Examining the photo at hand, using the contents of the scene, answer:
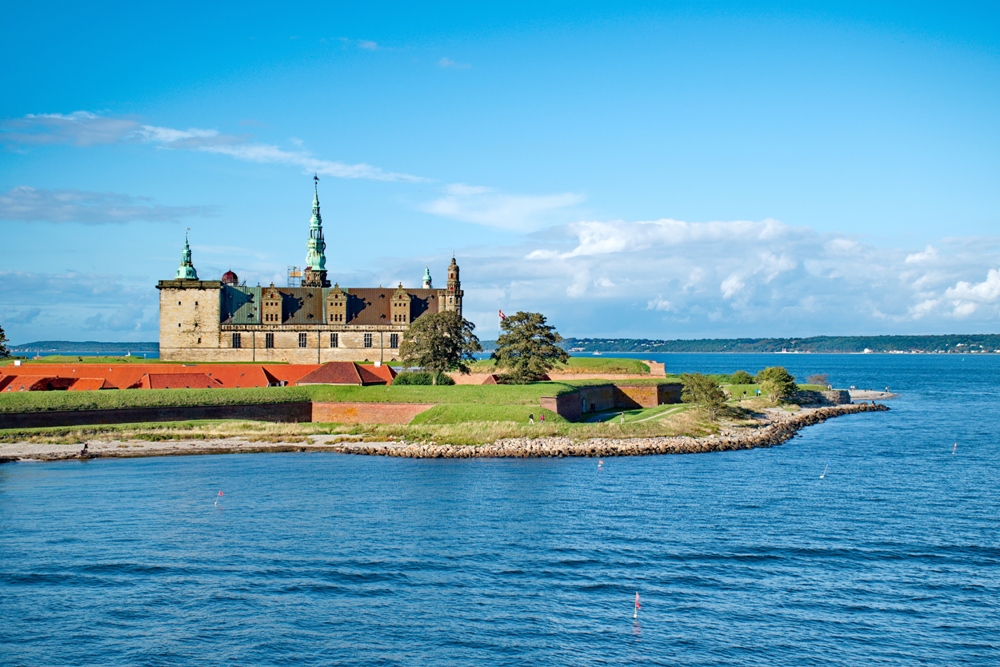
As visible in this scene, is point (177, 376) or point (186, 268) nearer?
point (177, 376)

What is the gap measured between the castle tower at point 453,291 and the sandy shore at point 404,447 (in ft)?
125

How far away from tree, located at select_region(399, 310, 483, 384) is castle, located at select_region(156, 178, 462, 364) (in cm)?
2466

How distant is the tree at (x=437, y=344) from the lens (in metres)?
69.3

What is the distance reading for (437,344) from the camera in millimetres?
69250

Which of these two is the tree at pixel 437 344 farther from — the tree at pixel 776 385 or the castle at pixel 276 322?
the tree at pixel 776 385

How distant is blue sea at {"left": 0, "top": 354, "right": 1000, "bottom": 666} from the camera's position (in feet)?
72.1

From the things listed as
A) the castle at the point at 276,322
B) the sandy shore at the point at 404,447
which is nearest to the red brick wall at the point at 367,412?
the sandy shore at the point at 404,447

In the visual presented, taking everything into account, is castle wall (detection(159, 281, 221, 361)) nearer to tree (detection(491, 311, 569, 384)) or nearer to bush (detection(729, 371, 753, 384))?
tree (detection(491, 311, 569, 384))

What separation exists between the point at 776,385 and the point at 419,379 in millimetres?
34958

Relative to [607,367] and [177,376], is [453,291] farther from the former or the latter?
[177,376]

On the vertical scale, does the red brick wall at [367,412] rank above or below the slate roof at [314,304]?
below

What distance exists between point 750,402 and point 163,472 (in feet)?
174

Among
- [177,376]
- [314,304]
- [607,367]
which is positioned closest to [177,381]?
[177,376]

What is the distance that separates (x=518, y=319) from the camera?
7031 centimetres
